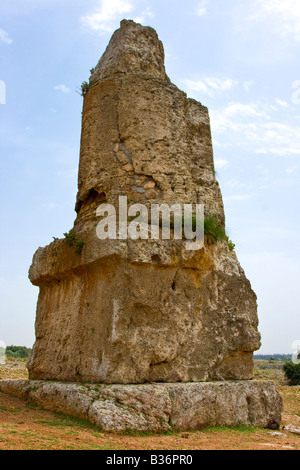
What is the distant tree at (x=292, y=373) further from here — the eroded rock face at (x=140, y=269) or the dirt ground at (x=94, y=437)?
the dirt ground at (x=94, y=437)

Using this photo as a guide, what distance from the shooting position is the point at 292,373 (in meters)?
19.9

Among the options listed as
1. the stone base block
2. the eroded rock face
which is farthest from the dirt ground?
the eroded rock face

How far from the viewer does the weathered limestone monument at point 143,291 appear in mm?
4562

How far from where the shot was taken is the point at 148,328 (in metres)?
4.77

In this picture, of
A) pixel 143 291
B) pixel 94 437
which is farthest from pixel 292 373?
pixel 94 437

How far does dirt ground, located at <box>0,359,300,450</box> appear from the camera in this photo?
3.46m

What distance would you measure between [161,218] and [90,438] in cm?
253

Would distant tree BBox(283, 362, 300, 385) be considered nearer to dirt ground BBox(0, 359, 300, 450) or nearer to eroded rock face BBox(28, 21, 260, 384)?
eroded rock face BBox(28, 21, 260, 384)

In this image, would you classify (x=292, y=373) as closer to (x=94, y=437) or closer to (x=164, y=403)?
(x=164, y=403)

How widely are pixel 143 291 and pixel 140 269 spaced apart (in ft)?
0.79

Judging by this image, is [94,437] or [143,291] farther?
[143,291]

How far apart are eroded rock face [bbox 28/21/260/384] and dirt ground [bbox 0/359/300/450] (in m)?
0.61

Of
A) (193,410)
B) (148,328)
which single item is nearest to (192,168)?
(148,328)
